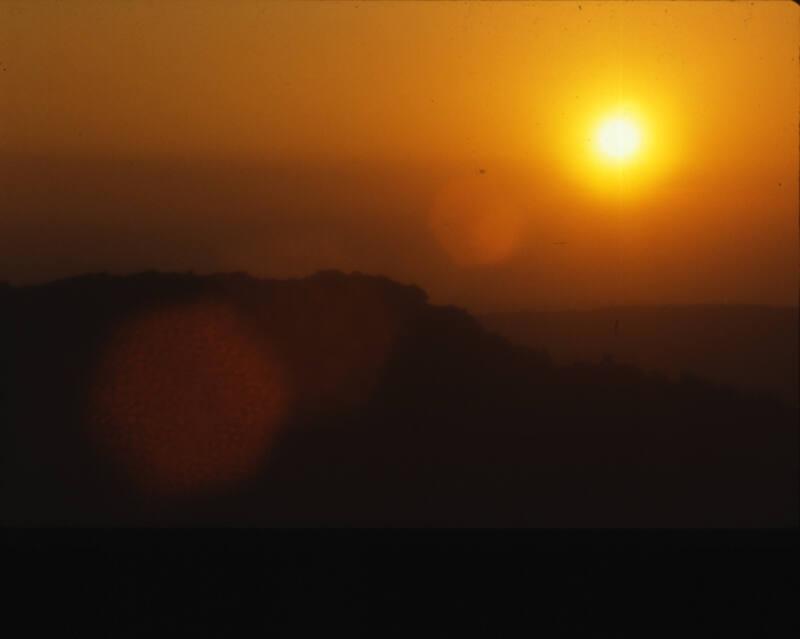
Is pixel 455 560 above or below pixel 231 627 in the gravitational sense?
above

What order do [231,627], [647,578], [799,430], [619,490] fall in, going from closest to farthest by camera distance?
1. [231,627]
2. [647,578]
3. [619,490]
4. [799,430]

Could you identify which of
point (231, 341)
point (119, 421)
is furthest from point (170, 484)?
point (231, 341)

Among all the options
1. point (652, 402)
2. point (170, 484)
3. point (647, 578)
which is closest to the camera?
point (647, 578)

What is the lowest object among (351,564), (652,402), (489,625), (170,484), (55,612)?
(55,612)

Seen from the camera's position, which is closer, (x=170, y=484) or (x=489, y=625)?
(x=489, y=625)

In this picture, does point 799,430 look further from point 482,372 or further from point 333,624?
point 333,624

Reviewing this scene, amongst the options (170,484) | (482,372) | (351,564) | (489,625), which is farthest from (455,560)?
(482,372)
